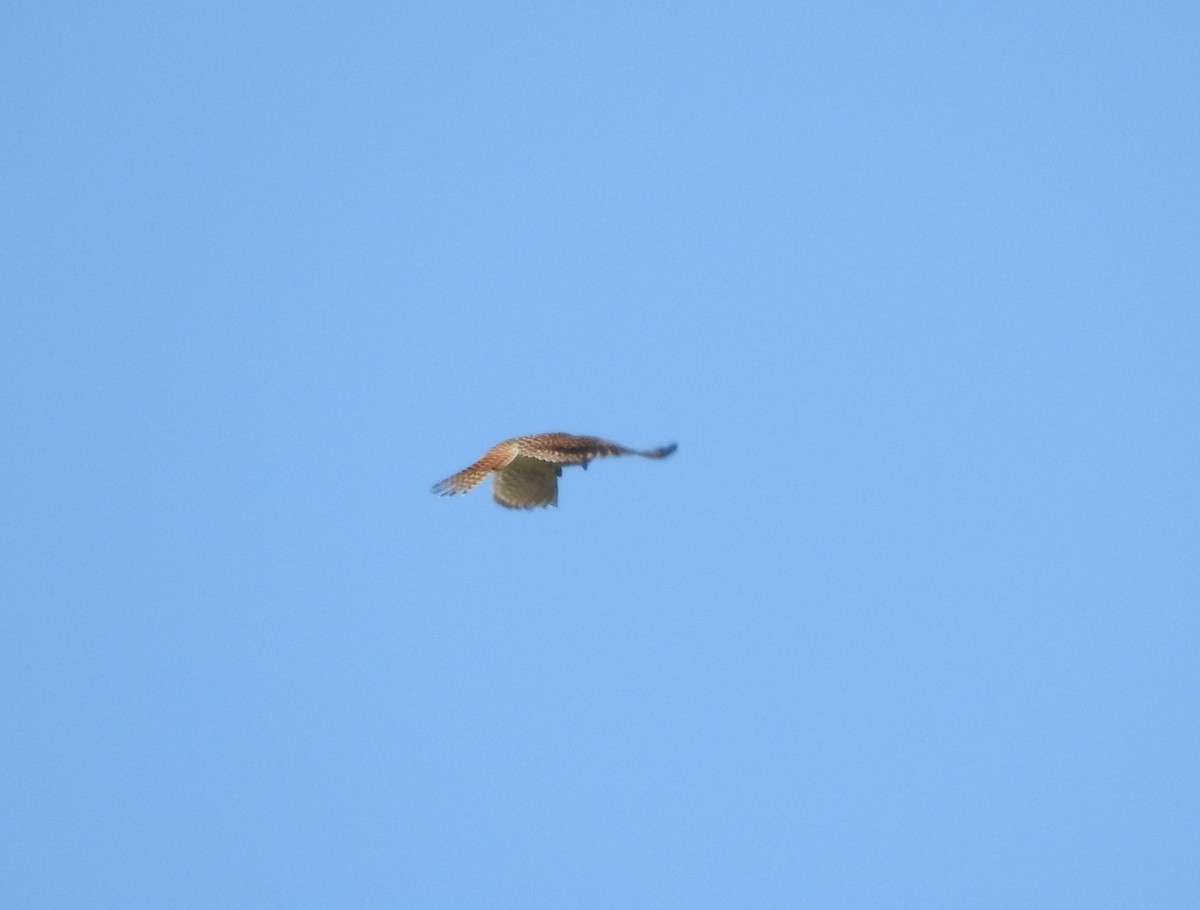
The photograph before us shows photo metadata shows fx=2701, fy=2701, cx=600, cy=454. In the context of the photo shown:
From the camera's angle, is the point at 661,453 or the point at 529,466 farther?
the point at 529,466

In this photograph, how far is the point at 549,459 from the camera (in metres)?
22.9

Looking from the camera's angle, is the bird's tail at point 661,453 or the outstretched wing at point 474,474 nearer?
the bird's tail at point 661,453

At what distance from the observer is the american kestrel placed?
22719mm

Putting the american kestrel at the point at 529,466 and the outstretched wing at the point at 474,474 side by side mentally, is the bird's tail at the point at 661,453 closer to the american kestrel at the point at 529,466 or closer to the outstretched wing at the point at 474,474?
the american kestrel at the point at 529,466

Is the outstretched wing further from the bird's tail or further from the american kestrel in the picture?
the bird's tail

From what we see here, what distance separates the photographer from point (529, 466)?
77.7 ft

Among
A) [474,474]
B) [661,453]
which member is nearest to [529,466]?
[474,474]

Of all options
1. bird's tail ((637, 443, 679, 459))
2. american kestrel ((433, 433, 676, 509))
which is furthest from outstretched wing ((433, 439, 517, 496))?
bird's tail ((637, 443, 679, 459))

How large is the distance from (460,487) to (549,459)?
1.03 m

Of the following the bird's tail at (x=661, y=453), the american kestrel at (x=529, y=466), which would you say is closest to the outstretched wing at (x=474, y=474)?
the american kestrel at (x=529, y=466)

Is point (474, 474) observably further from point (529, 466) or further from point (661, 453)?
point (661, 453)

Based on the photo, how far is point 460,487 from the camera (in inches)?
926

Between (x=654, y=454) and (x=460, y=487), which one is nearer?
A: (x=654, y=454)

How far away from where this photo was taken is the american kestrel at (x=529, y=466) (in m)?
22.7
